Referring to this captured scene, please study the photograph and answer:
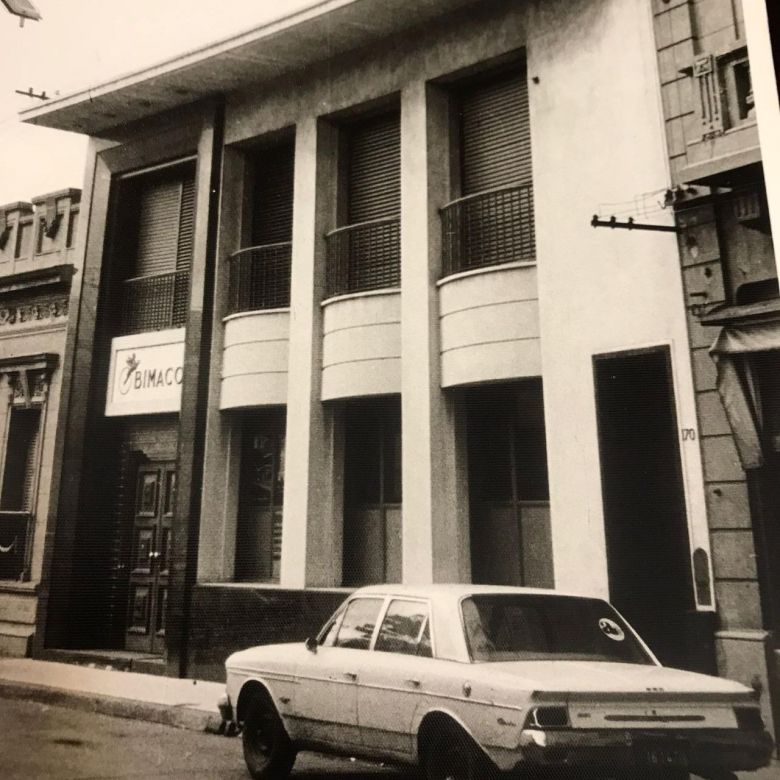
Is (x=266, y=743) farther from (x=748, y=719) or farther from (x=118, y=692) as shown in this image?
(x=118, y=692)

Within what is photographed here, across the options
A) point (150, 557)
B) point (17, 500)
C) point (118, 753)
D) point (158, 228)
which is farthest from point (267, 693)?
point (158, 228)

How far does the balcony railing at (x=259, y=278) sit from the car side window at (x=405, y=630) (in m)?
6.00

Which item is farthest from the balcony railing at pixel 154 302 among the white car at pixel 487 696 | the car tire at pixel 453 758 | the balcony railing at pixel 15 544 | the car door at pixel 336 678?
the car tire at pixel 453 758

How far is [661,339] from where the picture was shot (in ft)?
21.9

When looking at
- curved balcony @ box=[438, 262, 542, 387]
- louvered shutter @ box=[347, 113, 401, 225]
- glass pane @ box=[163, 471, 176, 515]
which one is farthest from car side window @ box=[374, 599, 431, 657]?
glass pane @ box=[163, 471, 176, 515]

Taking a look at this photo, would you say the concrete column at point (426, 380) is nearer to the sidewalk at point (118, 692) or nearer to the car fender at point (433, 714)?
the sidewalk at point (118, 692)

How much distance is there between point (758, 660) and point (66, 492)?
29.0ft

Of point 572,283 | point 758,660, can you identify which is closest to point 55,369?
point 572,283

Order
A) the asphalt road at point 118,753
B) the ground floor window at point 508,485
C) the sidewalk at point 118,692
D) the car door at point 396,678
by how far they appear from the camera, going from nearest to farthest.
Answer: the car door at point 396,678, the asphalt road at point 118,753, the sidewalk at point 118,692, the ground floor window at point 508,485

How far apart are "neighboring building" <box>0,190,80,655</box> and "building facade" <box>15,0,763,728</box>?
41 centimetres

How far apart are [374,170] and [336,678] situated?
6733 mm

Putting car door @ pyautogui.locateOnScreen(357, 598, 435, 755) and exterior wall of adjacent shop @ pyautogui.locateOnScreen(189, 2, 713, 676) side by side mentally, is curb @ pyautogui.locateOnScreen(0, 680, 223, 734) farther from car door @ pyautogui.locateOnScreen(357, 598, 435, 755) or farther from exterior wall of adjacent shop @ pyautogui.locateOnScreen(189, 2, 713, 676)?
car door @ pyautogui.locateOnScreen(357, 598, 435, 755)

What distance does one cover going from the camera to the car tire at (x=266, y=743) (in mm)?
5160

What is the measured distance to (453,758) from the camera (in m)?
3.98
